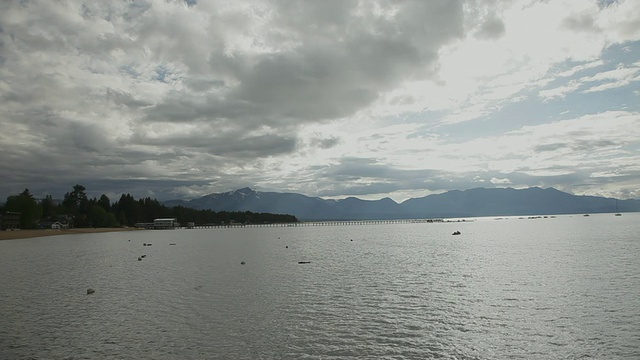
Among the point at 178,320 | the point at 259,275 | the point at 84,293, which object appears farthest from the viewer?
the point at 259,275

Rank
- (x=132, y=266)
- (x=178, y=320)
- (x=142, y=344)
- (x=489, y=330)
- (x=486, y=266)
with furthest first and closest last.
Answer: (x=132, y=266)
(x=486, y=266)
(x=178, y=320)
(x=489, y=330)
(x=142, y=344)

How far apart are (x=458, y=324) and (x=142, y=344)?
19958 millimetres

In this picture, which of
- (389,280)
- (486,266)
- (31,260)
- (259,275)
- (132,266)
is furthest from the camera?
(31,260)

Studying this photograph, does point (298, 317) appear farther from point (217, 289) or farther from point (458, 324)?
point (217, 289)

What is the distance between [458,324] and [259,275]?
3275 centimetres

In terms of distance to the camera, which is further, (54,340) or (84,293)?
(84,293)

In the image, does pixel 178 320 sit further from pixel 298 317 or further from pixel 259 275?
pixel 259 275

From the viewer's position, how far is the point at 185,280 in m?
52.4

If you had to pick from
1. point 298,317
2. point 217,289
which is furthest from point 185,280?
point 298,317

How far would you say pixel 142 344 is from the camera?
2577cm

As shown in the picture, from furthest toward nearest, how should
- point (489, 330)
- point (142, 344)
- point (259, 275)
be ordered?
1. point (259, 275)
2. point (489, 330)
3. point (142, 344)

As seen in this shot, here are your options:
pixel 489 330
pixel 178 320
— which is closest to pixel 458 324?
pixel 489 330

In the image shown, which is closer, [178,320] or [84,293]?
[178,320]

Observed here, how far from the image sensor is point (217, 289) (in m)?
45.4
